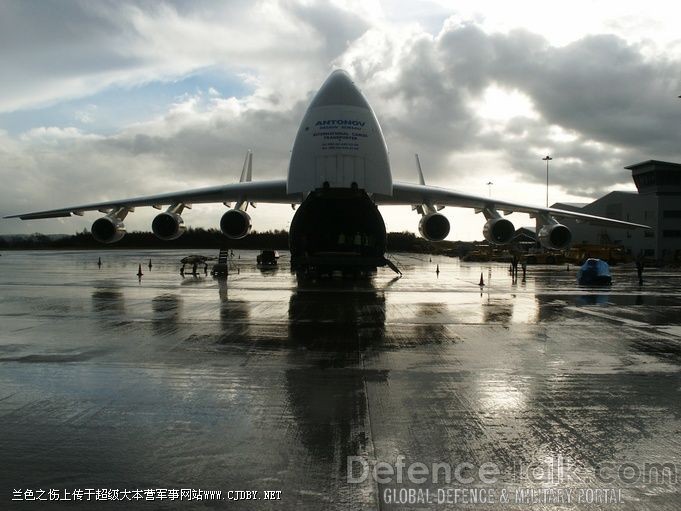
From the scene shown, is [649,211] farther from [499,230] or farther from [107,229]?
[107,229]

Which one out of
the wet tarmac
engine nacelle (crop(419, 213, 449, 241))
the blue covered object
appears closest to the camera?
the wet tarmac

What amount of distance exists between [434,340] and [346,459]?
17.1 feet

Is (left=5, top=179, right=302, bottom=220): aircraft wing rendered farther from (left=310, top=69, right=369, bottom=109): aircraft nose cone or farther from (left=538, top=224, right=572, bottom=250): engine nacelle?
(left=538, top=224, right=572, bottom=250): engine nacelle

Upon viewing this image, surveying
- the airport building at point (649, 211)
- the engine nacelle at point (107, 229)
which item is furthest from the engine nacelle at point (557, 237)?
the airport building at point (649, 211)

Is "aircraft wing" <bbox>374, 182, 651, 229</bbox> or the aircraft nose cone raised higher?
the aircraft nose cone

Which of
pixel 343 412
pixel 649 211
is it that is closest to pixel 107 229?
pixel 343 412

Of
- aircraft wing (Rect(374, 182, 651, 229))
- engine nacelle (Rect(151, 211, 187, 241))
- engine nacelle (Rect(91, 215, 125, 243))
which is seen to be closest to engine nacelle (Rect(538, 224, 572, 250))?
aircraft wing (Rect(374, 182, 651, 229))

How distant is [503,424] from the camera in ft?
16.3

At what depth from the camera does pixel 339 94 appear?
18.2 metres

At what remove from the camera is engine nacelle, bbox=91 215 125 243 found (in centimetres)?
2161

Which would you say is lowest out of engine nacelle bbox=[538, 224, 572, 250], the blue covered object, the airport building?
the blue covered object

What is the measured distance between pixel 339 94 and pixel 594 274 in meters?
12.4

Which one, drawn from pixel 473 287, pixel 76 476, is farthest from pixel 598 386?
pixel 473 287

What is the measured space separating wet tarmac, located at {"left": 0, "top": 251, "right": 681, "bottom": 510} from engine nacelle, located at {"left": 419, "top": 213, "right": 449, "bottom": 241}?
10000 mm
